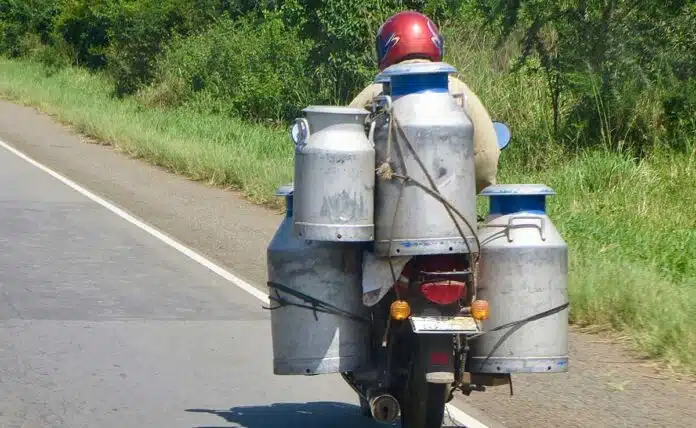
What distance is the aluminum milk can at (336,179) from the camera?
15.8 ft

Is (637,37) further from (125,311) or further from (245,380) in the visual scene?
(245,380)

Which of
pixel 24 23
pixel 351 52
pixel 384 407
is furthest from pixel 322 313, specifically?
pixel 24 23

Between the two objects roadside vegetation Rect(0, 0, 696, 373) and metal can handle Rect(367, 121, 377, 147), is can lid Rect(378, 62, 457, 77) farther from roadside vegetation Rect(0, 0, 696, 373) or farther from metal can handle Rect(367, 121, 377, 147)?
roadside vegetation Rect(0, 0, 696, 373)

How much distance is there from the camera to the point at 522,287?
510 centimetres

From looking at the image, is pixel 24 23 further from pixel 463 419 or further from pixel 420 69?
pixel 420 69

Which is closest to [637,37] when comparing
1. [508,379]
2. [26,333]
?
[26,333]

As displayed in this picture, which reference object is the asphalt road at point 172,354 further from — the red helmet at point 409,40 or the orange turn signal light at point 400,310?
the red helmet at point 409,40

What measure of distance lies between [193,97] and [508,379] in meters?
21.5

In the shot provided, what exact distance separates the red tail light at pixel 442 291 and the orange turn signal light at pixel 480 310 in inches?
3.1

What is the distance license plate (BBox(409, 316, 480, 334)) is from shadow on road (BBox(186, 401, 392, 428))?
1493 mm

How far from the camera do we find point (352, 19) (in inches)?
827

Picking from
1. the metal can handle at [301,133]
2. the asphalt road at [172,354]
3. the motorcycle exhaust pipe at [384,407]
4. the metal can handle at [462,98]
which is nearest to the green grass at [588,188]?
the asphalt road at [172,354]

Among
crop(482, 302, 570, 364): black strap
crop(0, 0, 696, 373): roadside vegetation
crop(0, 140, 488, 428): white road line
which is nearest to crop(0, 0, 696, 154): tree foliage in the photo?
crop(0, 0, 696, 373): roadside vegetation

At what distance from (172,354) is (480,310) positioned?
3.30m
